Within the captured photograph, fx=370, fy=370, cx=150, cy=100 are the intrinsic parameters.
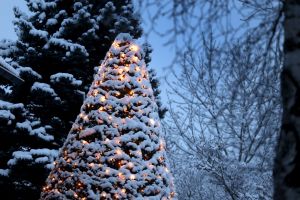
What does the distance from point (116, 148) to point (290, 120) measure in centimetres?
415

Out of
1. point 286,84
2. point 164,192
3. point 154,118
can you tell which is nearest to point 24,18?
point 154,118

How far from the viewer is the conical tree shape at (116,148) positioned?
17.3 feet

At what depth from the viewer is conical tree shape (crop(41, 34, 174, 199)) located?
527cm

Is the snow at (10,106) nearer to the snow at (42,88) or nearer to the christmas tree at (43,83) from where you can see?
the christmas tree at (43,83)

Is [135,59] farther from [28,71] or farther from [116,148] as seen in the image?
[28,71]

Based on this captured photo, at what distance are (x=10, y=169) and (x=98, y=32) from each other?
18.5ft

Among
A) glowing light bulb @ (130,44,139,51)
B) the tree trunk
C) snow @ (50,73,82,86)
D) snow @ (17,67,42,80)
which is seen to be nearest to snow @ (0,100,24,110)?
snow @ (17,67,42,80)

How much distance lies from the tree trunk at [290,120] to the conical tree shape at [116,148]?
156 inches

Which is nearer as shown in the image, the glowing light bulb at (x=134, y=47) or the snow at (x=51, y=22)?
the glowing light bulb at (x=134, y=47)

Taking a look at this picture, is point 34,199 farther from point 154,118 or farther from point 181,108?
point 154,118

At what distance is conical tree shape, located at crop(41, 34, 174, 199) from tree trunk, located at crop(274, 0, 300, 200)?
13.0 ft

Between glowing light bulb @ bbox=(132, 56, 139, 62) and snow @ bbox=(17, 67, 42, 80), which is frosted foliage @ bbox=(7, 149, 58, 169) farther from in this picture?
glowing light bulb @ bbox=(132, 56, 139, 62)

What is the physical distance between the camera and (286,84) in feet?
5.08

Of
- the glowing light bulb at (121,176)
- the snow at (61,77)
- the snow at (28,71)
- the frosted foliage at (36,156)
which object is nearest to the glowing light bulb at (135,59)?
the glowing light bulb at (121,176)
